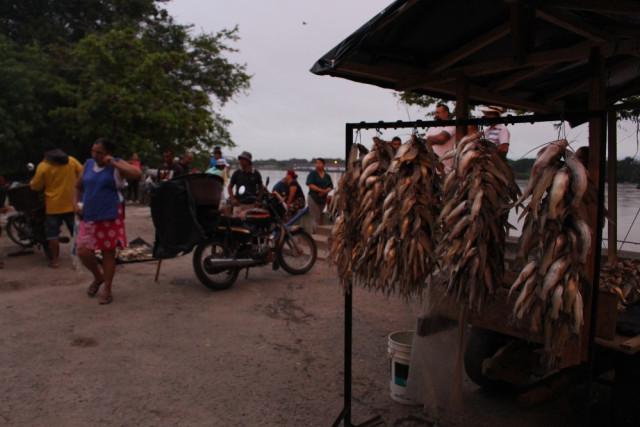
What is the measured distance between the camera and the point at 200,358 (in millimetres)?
4562

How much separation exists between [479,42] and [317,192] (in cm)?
771

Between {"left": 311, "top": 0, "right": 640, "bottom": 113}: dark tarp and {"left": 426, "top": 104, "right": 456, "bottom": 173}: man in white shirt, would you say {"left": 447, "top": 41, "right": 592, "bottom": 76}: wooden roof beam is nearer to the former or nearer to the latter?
{"left": 311, "top": 0, "right": 640, "bottom": 113}: dark tarp

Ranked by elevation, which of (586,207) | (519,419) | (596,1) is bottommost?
(519,419)

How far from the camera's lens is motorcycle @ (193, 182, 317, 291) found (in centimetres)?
671

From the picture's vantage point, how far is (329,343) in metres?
4.98

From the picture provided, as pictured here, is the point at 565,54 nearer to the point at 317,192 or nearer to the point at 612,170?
the point at 612,170

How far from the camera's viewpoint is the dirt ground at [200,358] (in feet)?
11.8

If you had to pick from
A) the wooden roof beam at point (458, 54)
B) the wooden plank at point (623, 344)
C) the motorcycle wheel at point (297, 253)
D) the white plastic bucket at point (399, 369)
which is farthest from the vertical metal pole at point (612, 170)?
the motorcycle wheel at point (297, 253)

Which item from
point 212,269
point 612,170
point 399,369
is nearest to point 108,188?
point 212,269

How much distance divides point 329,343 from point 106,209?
309 centimetres

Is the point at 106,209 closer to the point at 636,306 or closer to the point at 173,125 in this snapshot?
the point at 636,306

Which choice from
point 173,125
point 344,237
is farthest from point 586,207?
point 173,125

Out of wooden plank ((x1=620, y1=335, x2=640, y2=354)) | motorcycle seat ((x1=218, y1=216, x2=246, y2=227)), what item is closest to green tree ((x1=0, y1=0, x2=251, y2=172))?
motorcycle seat ((x1=218, y1=216, x2=246, y2=227))

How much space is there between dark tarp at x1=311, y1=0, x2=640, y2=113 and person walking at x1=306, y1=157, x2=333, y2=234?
6.65 m
